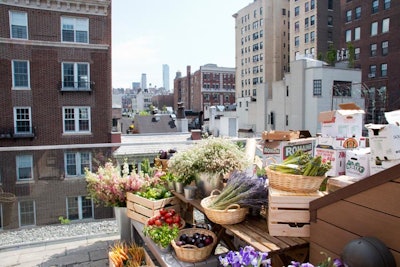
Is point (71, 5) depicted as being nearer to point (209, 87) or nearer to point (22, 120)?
point (22, 120)

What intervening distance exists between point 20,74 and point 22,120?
118 inches

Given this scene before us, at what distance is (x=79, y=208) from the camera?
17.0 ft

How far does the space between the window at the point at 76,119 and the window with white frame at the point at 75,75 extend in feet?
5.06

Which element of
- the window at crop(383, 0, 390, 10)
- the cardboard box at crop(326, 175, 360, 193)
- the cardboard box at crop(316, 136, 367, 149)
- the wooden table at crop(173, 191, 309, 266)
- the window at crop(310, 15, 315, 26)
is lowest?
the wooden table at crop(173, 191, 309, 266)

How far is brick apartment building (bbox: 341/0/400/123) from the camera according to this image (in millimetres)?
34375

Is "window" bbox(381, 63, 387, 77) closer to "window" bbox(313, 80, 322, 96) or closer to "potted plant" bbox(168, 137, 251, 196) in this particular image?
"window" bbox(313, 80, 322, 96)

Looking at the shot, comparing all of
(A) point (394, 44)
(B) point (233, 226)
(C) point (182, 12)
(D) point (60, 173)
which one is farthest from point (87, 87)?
(A) point (394, 44)

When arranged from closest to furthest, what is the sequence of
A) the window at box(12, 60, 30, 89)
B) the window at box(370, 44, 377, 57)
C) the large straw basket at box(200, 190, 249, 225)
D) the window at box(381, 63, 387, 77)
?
the large straw basket at box(200, 190, 249, 225) < the window at box(12, 60, 30, 89) < the window at box(381, 63, 387, 77) < the window at box(370, 44, 377, 57)

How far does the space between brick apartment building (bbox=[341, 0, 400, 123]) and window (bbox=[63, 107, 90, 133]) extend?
28.6 meters

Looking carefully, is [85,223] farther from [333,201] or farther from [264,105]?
[264,105]

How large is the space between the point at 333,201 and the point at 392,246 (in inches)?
15.7

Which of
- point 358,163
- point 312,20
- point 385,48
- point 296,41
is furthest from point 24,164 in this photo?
point 296,41

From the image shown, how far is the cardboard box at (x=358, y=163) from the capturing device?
2.23 meters

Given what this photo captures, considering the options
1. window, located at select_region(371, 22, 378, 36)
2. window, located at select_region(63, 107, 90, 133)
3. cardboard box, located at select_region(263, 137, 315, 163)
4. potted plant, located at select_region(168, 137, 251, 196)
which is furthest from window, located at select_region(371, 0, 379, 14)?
potted plant, located at select_region(168, 137, 251, 196)
